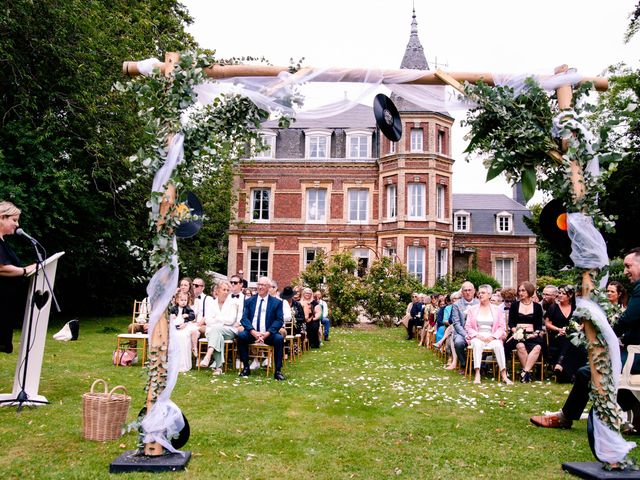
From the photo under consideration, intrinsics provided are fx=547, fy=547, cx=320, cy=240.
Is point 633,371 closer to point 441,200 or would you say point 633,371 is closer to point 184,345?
point 184,345

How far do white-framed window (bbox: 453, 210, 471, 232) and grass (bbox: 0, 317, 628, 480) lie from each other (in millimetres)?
25487

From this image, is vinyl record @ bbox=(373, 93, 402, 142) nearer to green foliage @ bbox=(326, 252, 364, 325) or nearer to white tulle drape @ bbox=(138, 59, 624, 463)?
white tulle drape @ bbox=(138, 59, 624, 463)

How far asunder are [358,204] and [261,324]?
21719 mm

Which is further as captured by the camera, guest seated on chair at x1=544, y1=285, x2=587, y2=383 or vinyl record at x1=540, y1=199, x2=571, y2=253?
guest seated on chair at x1=544, y1=285, x2=587, y2=383

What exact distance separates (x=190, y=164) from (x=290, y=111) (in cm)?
110

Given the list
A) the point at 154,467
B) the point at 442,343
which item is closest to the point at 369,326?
the point at 442,343

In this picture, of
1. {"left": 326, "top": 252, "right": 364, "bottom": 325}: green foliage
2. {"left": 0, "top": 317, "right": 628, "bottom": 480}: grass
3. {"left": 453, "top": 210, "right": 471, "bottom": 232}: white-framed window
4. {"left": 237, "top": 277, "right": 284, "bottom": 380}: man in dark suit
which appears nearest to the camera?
{"left": 0, "top": 317, "right": 628, "bottom": 480}: grass

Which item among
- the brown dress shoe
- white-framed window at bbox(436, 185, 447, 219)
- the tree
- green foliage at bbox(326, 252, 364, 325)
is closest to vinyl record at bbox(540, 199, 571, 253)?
the brown dress shoe

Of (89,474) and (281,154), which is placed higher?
(281,154)

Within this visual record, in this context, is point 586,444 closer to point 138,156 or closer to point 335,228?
point 138,156

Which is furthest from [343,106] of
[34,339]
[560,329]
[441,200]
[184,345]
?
[441,200]

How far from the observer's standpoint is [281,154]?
31547 millimetres

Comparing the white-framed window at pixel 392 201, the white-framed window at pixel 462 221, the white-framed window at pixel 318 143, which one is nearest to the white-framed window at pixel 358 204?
the white-framed window at pixel 392 201

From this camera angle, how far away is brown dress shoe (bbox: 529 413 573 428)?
5.92 meters
